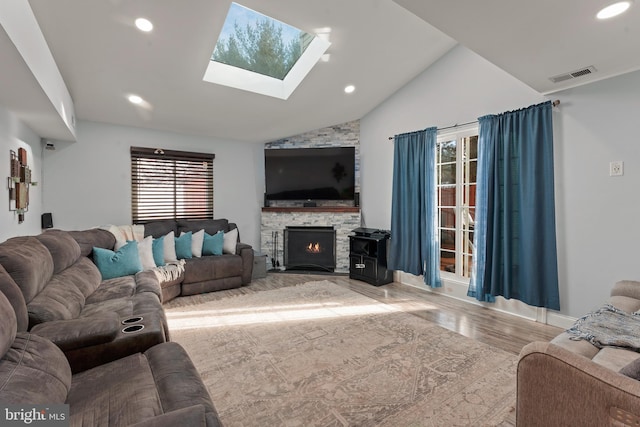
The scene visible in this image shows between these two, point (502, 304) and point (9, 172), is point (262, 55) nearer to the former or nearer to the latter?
point (9, 172)

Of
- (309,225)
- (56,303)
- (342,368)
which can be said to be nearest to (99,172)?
(56,303)

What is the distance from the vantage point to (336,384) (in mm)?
2104

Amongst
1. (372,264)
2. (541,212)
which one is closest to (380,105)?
(372,264)

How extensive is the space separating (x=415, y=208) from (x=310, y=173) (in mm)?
2105

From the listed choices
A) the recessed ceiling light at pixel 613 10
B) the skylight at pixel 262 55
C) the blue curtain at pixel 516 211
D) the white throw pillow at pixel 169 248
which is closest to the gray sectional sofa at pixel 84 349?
the white throw pillow at pixel 169 248

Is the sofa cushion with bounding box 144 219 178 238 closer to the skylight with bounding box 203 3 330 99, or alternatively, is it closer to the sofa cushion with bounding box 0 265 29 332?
the skylight with bounding box 203 3 330 99

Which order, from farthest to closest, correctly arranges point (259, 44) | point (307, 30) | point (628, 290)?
point (259, 44)
point (307, 30)
point (628, 290)

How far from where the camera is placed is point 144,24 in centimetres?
263

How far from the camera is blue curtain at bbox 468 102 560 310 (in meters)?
3.06

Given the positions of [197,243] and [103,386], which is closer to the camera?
[103,386]

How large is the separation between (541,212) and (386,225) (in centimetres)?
230

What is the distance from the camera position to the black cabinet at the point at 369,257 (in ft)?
15.6

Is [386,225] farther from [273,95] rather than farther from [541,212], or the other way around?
[273,95]

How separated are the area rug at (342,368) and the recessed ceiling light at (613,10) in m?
2.41
